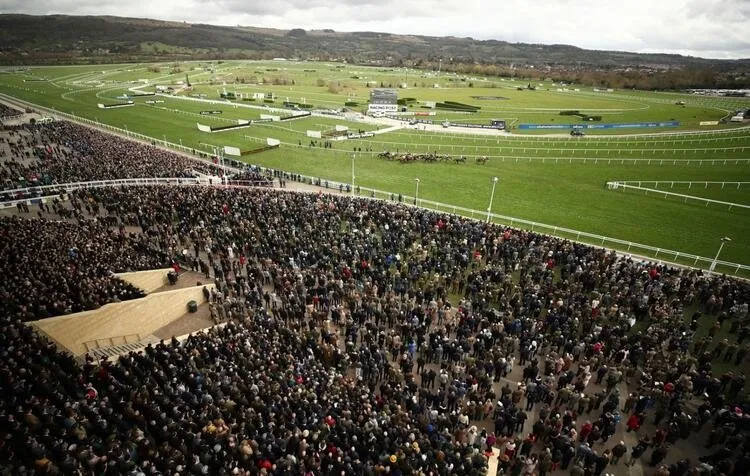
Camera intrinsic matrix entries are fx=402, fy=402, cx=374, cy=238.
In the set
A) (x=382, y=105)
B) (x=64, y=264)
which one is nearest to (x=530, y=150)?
(x=382, y=105)

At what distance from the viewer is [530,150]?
51.5 metres

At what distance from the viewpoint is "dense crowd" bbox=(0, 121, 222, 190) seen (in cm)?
3198

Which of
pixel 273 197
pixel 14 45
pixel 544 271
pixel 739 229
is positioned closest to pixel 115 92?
pixel 273 197

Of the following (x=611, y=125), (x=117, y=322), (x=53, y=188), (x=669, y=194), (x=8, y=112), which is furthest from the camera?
(x=611, y=125)

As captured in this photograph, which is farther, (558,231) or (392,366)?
(558,231)

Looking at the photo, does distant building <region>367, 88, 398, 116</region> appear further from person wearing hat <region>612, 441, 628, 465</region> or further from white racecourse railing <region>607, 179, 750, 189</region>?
person wearing hat <region>612, 441, 628, 465</region>

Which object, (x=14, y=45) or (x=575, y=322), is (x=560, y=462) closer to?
(x=575, y=322)

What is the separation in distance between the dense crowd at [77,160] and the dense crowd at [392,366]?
11987mm

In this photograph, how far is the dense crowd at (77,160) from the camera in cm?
3198

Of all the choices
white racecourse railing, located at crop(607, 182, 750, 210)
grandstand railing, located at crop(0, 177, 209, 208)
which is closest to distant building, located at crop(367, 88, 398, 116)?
white racecourse railing, located at crop(607, 182, 750, 210)

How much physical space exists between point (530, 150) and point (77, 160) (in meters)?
49.8

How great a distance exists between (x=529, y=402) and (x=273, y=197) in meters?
22.0

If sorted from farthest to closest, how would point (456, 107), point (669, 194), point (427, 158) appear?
point (456, 107) → point (427, 158) → point (669, 194)

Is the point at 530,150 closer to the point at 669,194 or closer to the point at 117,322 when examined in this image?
the point at 669,194
